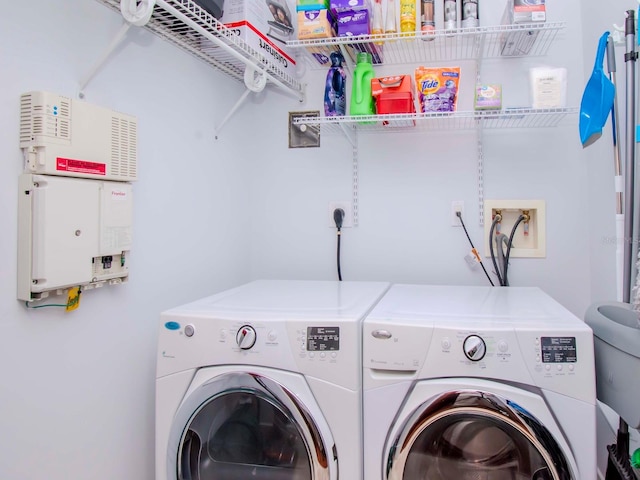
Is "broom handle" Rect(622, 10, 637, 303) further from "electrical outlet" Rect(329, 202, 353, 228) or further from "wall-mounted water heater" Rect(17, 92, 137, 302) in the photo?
"wall-mounted water heater" Rect(17, 92, 137, 302)

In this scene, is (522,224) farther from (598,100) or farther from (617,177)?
Result: (598,100)

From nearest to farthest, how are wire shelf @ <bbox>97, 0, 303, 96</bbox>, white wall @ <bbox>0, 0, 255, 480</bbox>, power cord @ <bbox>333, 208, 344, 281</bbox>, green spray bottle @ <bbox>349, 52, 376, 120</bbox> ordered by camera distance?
1. white wall @ <bbox>0, 0, 255, 480</bbox>
2. wire shelf @ <bbox>97, 0, 303, 96</bbox>
3. green spray bottle @ <bbox>349, 52, 376, 120</bbox>
4. power cord @ <bbox>333, 208, 344, 281</bbox>

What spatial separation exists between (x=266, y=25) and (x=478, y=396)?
1.57 m

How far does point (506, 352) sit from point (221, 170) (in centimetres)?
144

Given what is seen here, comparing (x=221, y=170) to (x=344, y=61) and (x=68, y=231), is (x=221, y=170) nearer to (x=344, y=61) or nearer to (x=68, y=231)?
(x=344, y=61)

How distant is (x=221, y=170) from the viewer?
206 centimetres

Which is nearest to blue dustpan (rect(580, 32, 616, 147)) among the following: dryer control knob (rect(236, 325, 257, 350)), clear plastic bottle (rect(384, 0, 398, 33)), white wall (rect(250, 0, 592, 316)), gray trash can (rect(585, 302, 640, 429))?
white wall (rect(250, 0, 592, 316))

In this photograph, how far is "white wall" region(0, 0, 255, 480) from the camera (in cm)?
109

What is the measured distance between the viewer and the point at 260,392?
1.28 m

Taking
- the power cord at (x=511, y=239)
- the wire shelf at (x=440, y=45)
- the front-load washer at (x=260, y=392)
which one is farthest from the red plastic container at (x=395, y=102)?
the front-load washer at (x=260, y=392)

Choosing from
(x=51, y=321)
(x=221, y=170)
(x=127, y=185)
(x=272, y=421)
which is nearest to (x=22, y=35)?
(x=127, y=185)

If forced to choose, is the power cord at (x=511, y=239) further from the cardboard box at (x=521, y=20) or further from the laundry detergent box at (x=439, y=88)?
the cardboard box at (x=521, y=20)

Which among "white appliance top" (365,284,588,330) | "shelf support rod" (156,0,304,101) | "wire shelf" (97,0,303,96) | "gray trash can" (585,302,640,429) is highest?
"wire shelf" (97,0,303,96)

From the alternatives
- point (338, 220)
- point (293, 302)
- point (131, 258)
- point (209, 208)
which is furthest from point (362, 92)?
point (131, 258)
